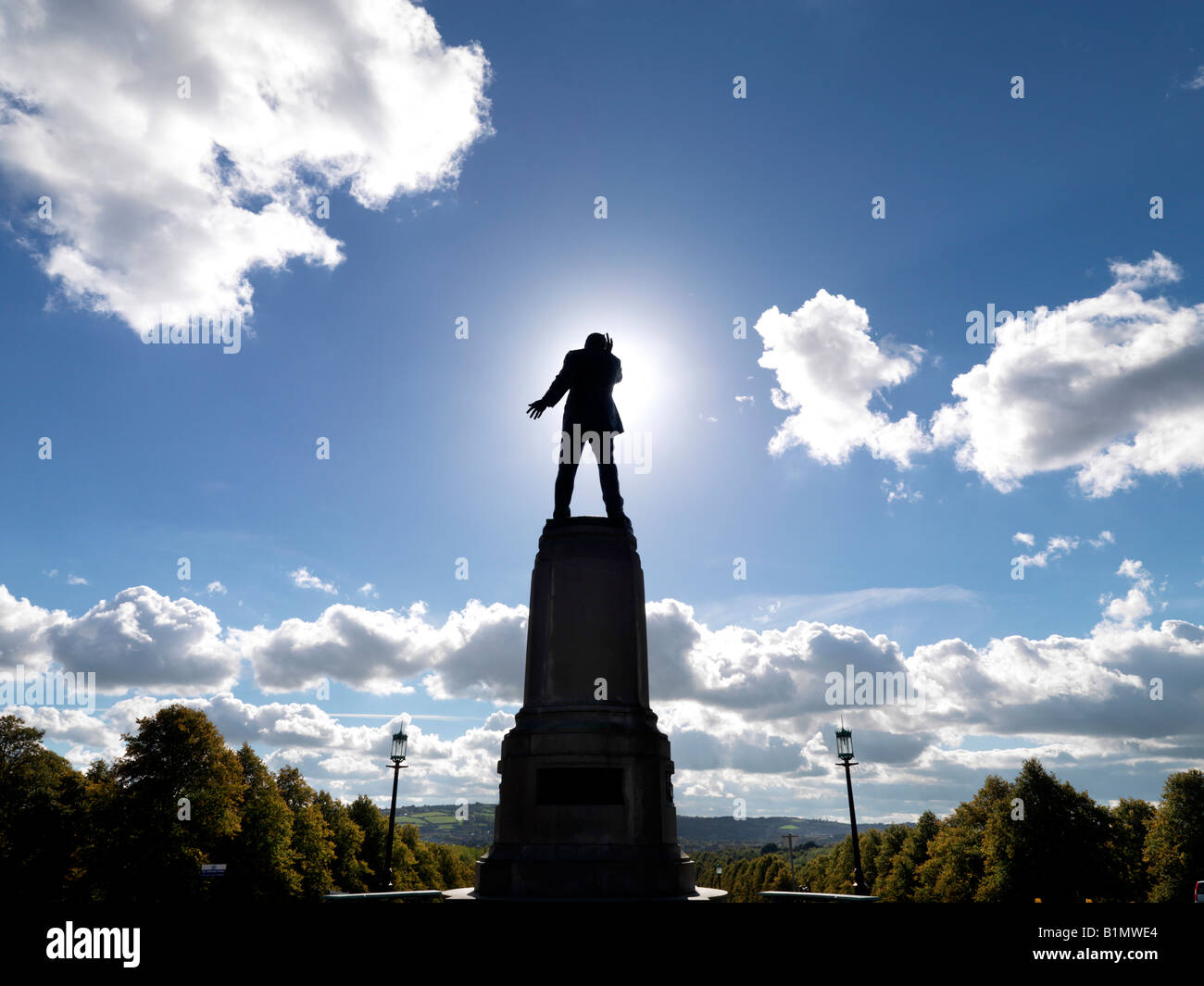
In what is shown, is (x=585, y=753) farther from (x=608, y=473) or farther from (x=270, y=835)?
(x=270, y=835)

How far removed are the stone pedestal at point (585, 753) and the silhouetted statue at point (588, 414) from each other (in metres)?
0.90

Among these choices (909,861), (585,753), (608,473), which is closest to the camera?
(585,753)

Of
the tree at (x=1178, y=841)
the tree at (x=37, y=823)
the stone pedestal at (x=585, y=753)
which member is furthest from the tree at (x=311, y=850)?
the tree at (x=1178, y=841)

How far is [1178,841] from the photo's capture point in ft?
145

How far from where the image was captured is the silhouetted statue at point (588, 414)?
43.0 ft

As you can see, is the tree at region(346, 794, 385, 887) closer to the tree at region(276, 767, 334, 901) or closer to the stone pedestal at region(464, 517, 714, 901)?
the tree at region(276, 767, 334, 901)

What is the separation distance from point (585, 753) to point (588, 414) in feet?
19.6

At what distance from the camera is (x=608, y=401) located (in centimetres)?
1334

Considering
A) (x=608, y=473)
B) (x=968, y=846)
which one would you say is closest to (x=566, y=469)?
(x=608, y=473)

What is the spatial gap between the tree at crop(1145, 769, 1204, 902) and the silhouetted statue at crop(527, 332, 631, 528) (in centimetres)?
5061

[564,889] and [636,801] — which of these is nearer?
[564,889]
